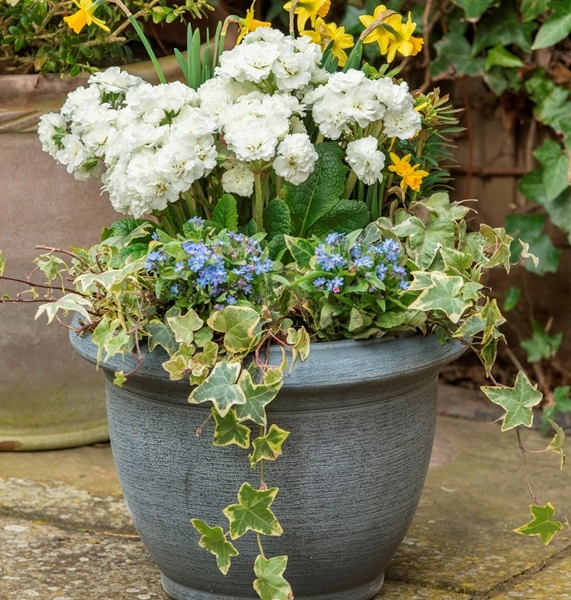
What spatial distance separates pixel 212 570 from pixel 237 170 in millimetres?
677

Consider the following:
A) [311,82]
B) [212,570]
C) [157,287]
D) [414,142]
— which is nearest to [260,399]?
[157,287]

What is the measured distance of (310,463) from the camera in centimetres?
174

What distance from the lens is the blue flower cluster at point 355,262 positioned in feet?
5.53

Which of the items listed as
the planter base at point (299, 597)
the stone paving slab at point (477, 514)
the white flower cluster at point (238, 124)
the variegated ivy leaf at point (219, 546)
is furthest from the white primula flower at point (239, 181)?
Answer: the stone paving slab at point (477, 514)

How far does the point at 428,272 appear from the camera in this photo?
1.72 metres

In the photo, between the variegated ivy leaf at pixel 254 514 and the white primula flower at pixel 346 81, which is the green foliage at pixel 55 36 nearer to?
the white primula flower at pixel 346 81

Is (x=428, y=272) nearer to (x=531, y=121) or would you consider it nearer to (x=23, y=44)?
(x=23, y=44)

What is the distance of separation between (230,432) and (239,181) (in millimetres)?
454

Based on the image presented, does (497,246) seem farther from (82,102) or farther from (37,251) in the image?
(37,251)

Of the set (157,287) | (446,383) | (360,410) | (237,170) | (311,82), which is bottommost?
(446,383)

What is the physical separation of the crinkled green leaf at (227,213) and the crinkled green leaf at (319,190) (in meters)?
0.12

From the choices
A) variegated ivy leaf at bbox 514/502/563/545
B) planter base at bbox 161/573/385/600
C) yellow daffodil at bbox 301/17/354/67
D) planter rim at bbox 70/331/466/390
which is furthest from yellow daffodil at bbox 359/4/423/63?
planter base at bbox 161/573/385/600

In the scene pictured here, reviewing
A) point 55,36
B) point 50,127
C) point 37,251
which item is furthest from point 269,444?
point 55,36

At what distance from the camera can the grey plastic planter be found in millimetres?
1718
